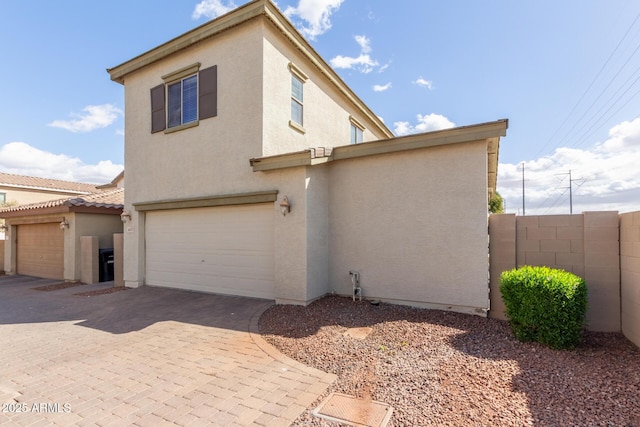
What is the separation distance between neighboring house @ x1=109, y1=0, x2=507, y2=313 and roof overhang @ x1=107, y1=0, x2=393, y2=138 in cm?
4

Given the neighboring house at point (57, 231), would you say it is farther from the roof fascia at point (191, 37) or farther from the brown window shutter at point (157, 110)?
the roof fascia at point (191, 37)

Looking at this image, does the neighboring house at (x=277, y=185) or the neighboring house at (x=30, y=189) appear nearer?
the neighboring house at (x=277, y=185)

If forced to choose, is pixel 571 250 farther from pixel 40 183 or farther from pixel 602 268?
pixel 40 183

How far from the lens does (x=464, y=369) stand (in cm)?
394

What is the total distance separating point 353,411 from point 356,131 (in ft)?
41.3

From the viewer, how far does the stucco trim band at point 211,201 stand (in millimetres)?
7805

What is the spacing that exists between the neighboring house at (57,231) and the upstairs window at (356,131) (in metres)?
10.7

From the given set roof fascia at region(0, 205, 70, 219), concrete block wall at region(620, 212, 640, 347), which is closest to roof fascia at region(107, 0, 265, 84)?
roof fascia at region(0, 205, 70, 219)

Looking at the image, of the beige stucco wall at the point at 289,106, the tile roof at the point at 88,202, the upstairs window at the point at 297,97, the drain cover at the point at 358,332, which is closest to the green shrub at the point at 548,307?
the drain cover at the point at 358,332

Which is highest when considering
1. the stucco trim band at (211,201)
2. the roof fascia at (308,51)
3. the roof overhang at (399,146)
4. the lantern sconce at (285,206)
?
the roof fascia at (308,51)

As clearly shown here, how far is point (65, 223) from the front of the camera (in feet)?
40.0

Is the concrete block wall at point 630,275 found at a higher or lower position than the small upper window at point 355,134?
lower

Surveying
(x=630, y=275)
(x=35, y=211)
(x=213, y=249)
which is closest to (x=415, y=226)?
(x=630, y=275)

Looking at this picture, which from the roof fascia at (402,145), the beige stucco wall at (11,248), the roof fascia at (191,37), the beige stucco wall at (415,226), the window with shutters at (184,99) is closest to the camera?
the roof fascia at (402,145)
